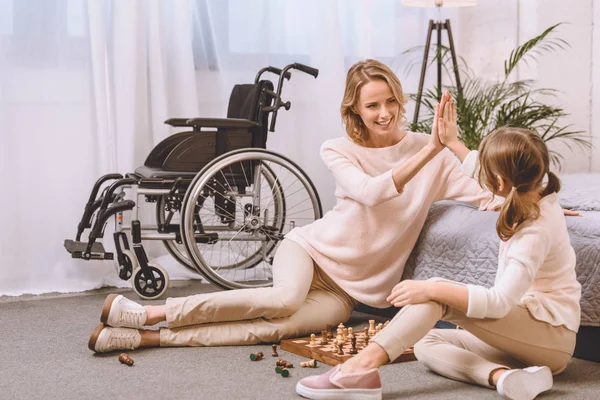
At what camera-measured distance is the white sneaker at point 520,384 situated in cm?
182

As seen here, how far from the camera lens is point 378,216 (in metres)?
2.48

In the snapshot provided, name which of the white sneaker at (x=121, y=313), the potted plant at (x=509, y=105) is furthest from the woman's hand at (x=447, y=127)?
the potted plant at (x=509, y=105)

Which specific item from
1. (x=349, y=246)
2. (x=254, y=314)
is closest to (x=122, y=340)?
(x=254, y=314)

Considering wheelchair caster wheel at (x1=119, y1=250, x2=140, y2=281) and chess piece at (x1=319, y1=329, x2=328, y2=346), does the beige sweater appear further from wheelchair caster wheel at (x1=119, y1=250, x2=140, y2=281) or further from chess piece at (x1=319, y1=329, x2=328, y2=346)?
wheelchair caster wheel at (x1=119, y1=250, x2=140, y2=281)

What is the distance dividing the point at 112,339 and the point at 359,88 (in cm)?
100

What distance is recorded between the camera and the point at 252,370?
216cm

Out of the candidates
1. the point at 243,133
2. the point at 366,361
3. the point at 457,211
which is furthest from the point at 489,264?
the point at 243,133

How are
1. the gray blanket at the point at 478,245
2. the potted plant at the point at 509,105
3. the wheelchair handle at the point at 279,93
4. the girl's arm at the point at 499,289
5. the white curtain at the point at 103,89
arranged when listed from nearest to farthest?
the girl's arm at the point at 499,289 < the gray blanket at the point at 478,245 < the wheelchair handle at the point at 279,93 < the white curtain at the point at 103,89 < the potted plant at the point at 509,105

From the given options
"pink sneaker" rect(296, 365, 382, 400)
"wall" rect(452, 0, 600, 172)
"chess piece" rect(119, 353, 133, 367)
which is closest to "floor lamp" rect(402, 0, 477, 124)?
"wall" rect(452, 0, 600, 172)

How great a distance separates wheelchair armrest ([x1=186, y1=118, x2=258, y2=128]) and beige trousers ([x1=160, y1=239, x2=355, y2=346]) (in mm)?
870

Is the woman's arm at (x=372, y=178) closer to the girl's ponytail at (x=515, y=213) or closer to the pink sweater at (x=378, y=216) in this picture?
the pink sweater at (x=378, y=216)

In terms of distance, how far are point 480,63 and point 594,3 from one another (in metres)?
0.62

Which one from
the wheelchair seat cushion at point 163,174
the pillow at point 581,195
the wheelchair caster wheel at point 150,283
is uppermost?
the wheelchair seat cushion at point 163,174

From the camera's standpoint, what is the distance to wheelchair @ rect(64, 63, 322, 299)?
3139mm
